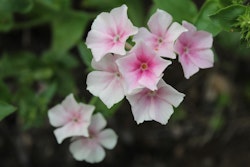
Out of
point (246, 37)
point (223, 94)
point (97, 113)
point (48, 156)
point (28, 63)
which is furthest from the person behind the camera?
point (223, 94)

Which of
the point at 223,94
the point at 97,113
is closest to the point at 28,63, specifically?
the point at 97,113

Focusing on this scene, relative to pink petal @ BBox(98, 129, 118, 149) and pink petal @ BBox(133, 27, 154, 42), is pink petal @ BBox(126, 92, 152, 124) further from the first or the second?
pink petal @ BBox(98, 129, 118, 149)

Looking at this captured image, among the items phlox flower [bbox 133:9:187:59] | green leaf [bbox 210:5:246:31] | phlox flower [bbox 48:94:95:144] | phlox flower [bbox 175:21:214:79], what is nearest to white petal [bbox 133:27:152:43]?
phlox flower [bbox 133:9:187:59]

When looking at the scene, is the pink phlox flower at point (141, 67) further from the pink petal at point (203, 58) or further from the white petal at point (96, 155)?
the white petal at point (96, 155)

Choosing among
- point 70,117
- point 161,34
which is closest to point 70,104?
point 70,117

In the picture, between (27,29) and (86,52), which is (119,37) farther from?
(27,29)

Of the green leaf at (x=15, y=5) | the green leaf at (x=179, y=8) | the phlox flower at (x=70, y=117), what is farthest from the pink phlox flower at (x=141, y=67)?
the green leaf at (x=15, y=5)

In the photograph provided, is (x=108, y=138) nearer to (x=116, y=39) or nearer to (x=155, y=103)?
(x=155, y=103)
